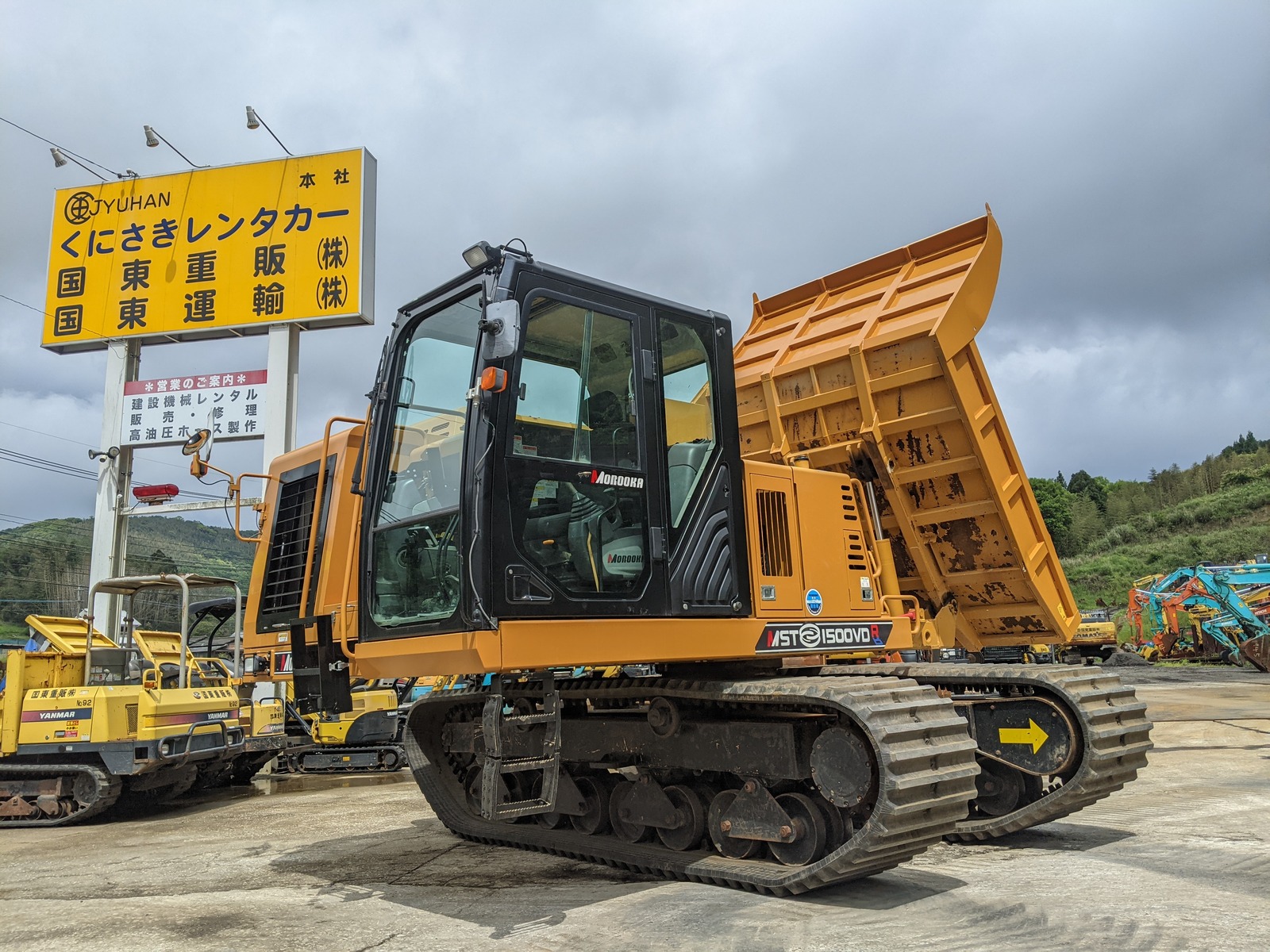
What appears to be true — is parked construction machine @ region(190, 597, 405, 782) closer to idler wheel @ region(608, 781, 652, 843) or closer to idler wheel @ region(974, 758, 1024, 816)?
idler wheel @ region(608, 781, 652, 843)

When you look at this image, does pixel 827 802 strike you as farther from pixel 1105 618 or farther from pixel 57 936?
pixel 1105 618

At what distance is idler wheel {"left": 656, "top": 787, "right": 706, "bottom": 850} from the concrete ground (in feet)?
1.00

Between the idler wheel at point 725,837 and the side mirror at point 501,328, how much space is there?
2.86m

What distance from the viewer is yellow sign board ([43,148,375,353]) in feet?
51.8

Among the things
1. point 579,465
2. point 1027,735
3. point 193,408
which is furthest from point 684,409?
point 193,408

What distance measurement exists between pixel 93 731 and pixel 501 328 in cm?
701

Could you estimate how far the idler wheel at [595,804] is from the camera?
20.8 feet

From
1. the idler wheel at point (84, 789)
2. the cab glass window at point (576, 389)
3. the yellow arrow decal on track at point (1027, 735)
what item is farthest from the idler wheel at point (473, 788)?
the idler wheel at point (84, 789)

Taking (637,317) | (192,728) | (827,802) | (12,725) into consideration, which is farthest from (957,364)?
(12,725)

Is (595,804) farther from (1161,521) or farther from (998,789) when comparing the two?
(1161,521)

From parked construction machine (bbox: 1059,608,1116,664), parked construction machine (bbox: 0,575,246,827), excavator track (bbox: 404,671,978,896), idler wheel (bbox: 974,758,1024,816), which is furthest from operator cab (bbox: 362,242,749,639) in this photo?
parked construction machine (bbox: 1059,608,1116,664)

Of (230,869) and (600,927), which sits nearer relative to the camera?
(600,927)

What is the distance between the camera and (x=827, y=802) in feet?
17.1

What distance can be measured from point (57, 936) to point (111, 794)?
4.76 metres
